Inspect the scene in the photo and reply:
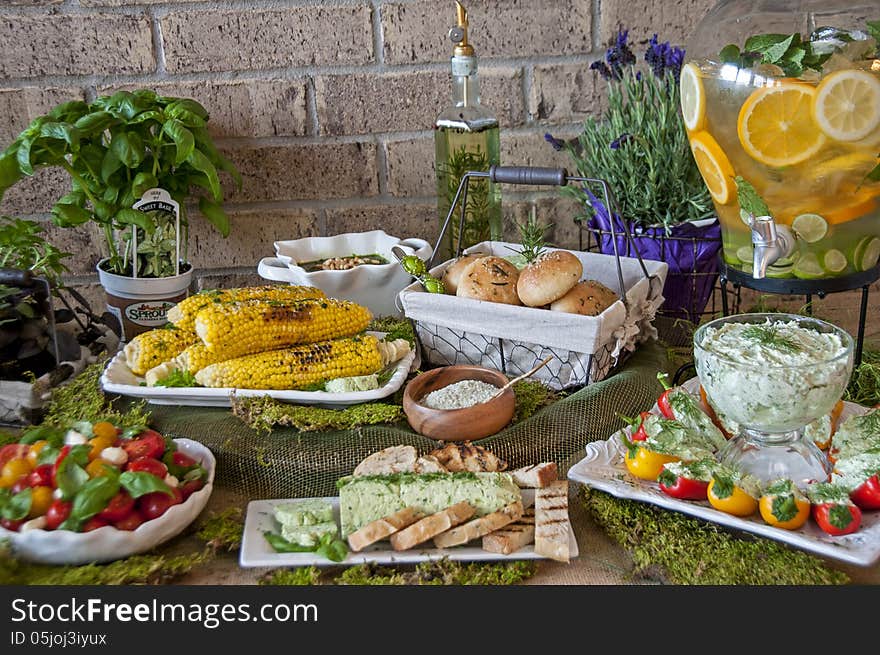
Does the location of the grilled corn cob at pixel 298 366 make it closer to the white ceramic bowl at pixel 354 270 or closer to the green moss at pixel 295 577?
the white ceramic bowl at pixel 354 270

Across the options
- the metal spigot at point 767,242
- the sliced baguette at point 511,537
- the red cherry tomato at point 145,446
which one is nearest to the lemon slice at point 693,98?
the metal spigot at point 767,242

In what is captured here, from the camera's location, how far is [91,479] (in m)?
1.00

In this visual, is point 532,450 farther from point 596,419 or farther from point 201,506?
point 201,506

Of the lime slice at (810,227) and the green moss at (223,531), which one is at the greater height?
the lime slice at (810,227)

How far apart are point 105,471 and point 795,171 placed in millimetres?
922

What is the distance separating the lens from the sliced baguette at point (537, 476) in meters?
1.08

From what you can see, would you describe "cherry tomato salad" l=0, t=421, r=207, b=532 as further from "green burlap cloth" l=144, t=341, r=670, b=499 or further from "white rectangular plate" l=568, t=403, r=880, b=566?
"white rectangular plate" l=568, t=403, r=880, b=566

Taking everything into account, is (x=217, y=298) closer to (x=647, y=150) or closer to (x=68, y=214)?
(x=68, y=214)

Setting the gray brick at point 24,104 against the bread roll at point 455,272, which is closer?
the bread roll at point 455,272

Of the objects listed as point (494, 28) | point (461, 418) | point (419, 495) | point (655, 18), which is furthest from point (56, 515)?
point (655, 18)

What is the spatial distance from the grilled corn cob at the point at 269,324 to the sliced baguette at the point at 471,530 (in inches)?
19.4

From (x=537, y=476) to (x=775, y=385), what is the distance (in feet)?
0.95

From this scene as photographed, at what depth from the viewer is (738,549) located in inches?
38.2

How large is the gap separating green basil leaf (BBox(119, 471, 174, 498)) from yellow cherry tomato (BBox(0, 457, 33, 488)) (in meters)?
0.13
